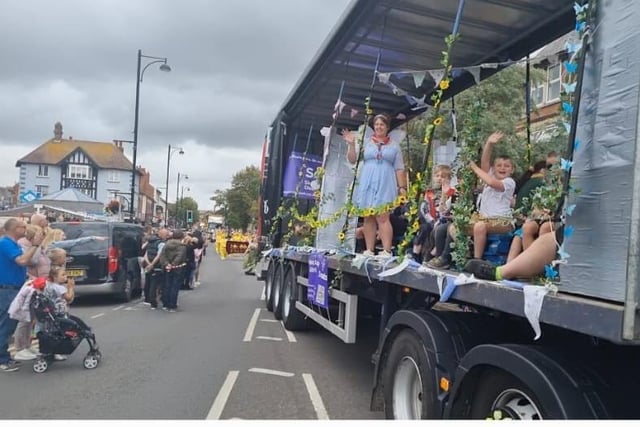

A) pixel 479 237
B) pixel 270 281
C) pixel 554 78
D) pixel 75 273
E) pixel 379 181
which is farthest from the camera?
pixel 75 273

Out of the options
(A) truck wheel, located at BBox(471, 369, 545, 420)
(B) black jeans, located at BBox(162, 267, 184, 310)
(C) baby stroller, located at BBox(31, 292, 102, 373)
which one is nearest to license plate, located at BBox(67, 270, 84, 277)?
(B) black jeans, located at BBox(162, 267, 184, 310)

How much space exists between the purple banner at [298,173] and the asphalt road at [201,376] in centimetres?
243

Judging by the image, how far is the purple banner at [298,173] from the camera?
10055mm

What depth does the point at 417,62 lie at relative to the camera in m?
6.75

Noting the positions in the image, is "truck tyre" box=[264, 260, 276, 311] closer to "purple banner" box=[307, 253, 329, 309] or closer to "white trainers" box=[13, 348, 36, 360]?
"purple banner" box=[307, 253, 329, 309]

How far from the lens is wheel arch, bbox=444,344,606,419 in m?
2.29

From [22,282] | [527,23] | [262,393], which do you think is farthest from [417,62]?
[22,282]

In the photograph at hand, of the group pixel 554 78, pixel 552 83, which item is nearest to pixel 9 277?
pixel 554 78

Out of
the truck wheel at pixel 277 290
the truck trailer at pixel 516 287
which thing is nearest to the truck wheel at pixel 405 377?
the truck trailer at pixel 516 287

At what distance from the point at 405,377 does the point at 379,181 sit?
2.29m

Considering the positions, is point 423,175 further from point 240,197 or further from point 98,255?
point 240,197

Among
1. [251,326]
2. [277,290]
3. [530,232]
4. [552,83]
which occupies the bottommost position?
[251,326]

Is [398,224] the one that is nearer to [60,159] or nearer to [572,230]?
[572,230]

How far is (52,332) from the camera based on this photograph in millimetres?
6180
